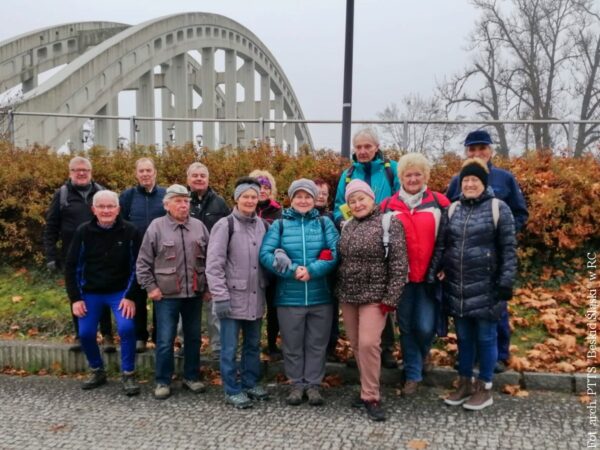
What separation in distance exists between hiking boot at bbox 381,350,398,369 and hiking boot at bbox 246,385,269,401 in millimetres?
1118

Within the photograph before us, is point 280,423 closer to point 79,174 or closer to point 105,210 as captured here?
point 105,210

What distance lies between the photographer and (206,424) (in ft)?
14.0

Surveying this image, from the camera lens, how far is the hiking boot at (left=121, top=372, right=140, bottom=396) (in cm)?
491

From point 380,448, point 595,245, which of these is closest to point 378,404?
point 380,448

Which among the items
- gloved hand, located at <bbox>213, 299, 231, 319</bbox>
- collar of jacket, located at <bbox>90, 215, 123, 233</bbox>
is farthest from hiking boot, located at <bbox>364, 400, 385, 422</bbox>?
collar of jacket, located at <bbox>90, 215, 123, 233</bbox>

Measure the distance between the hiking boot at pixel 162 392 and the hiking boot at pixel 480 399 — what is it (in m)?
2.54

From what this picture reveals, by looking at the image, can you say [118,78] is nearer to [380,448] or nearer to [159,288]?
[159,288]

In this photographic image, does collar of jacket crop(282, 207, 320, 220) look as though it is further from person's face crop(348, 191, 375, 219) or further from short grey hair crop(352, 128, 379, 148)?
short grey hair crop(352, 128, 379, 148)

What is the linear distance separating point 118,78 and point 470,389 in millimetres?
24623

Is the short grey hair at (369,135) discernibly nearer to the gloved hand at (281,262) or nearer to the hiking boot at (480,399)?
the gloved hand at (281,262)

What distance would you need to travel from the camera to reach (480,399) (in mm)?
4402

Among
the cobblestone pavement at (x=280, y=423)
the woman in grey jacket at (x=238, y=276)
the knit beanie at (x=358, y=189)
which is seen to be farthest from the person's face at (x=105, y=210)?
the knit beanie at (x=358, y=189)

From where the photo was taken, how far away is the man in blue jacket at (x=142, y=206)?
18.3 feet

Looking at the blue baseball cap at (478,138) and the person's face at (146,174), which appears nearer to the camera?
the blue baseball cap at (478,138)
